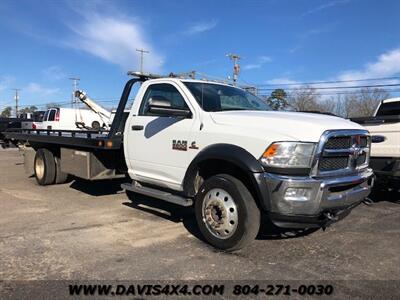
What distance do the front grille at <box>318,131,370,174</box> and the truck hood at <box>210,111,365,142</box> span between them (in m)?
0.11

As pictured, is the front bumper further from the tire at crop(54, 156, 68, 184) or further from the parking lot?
the tire at crop(54, 156, 68, 184)

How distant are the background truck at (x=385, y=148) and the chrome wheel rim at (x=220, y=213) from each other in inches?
137

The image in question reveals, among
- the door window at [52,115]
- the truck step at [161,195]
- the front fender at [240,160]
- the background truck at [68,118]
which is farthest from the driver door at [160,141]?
the door window at [52,115]

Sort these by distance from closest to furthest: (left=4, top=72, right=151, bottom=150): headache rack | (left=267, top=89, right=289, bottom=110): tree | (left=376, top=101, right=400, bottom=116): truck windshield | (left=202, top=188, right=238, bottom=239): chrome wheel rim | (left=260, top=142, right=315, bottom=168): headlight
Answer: (left=260, top=142, right=315, bottom=168): headlight
(left=202, top=188, right=238, bottom=239): chrome wheel rim
(left=4, top=72, right=151, bottom=150): headache rack
(left=267, top=89, right=289, bottom=110): tree
(left=376, top=101, right=400, bottom=116): truck windshield

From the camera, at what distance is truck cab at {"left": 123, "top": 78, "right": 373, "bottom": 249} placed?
192 inches

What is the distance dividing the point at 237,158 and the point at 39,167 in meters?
6.95

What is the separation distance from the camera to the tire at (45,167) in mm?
10422

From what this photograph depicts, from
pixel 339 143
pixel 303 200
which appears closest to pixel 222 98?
pixel 339 143

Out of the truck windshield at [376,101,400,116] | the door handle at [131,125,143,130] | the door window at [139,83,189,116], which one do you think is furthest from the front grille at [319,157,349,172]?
the truck windshield at [376,101,400,116]

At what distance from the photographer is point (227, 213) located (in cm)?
534

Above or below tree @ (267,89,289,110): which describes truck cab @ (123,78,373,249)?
below

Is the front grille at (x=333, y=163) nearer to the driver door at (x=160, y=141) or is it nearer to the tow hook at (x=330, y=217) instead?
the tow hook at (x=330, y=217)

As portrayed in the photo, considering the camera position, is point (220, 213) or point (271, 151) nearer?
point (271, 151)

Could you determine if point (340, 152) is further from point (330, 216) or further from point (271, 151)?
point (271, 151)
